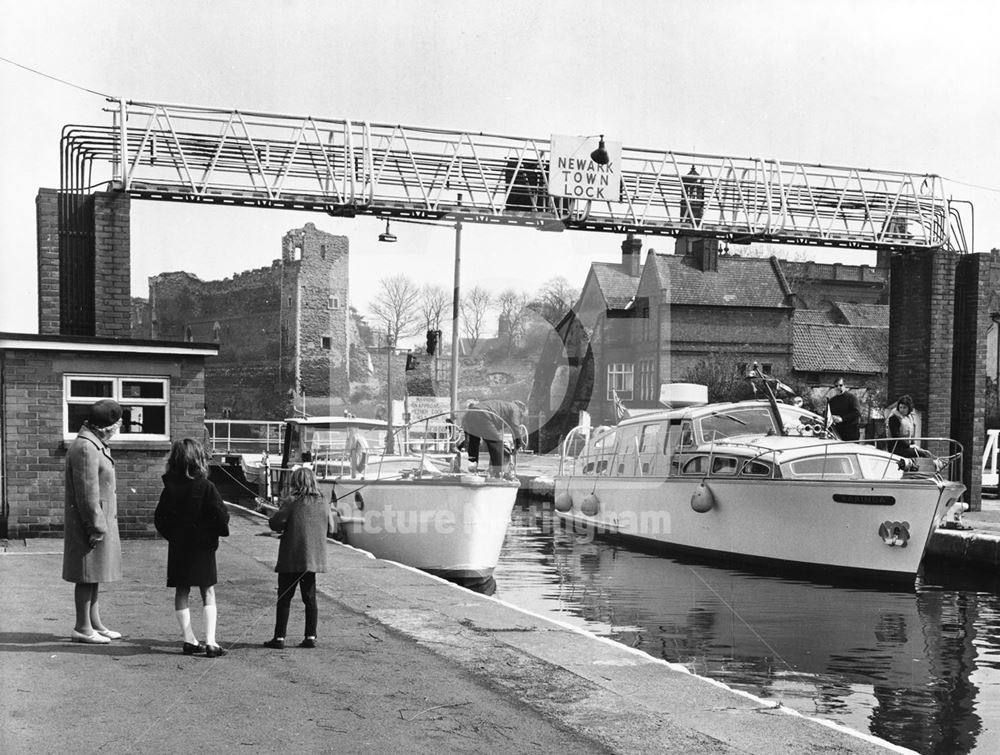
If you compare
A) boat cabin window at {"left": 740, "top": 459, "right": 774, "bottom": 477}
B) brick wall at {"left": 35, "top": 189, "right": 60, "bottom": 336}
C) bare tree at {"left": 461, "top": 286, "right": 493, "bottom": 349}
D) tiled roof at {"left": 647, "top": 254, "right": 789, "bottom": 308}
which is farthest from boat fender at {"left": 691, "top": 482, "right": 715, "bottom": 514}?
tiled roof at {"left": 647, "top": 254, "right": 789, "bottom": 308}

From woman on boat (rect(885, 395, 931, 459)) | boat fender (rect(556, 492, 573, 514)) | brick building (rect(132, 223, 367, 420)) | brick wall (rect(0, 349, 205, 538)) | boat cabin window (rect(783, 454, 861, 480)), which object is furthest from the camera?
brick building (rect(132, 223, 367, 420))

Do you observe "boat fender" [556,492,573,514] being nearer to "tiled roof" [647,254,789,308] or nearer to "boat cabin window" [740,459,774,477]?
"boat cabin window" [740,459,774,477]

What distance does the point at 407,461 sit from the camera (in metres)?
19.1

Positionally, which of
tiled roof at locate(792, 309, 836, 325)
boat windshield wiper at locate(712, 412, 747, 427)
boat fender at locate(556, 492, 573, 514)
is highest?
tiled roof at locate(792, 309, 836, 325)

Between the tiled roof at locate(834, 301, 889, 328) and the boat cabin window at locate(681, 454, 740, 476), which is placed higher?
the tiled roof at locate(834, 301, 889, 328)

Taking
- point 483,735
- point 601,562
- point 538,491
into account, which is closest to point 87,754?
point 483,735

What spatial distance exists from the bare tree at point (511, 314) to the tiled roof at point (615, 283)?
26043mm

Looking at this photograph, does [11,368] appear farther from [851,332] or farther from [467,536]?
[851,332]

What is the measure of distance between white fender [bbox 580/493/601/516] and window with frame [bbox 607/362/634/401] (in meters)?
32.6

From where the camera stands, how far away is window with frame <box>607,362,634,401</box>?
194 feet

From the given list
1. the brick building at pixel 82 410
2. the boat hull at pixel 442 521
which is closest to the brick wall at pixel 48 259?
the brick building at pixel 82 410

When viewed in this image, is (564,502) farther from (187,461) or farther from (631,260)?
(631,260)

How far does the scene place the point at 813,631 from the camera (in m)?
14.4

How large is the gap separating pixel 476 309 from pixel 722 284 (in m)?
31.9
